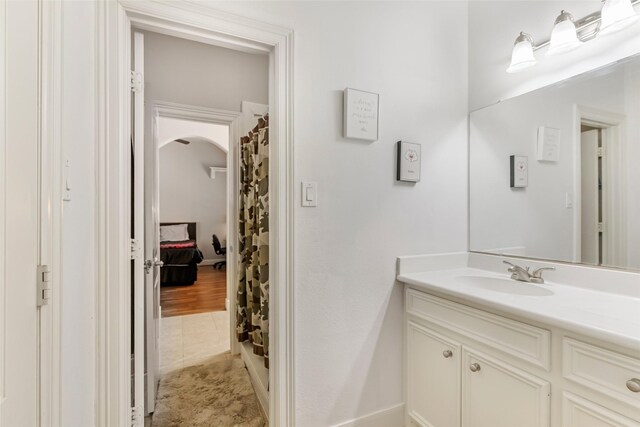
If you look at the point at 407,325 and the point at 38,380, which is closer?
the point at 38,380

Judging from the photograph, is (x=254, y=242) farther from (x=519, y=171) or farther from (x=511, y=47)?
(x=511, y=47)

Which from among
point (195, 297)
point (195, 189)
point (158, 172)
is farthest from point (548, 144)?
point (195, 189)

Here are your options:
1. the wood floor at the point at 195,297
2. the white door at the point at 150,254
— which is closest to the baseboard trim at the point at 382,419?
the white door at the point at 150,254

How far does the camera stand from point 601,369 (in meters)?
0.97

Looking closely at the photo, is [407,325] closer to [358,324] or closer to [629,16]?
[358,324]

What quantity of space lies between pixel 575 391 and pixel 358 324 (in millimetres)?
910

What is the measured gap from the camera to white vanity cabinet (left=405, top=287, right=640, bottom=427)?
37.9 inches

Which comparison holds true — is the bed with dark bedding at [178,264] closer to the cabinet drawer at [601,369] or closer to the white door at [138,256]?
the white door at [138,256]

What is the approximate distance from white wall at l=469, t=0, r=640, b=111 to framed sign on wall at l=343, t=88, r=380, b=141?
0.84 m

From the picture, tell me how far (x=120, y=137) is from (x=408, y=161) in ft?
4.75

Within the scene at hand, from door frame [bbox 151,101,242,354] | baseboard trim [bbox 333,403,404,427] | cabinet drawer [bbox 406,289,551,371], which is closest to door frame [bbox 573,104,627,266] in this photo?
cabinet drawer [bbox 406,289,551,371]

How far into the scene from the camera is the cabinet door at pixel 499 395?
44.4 inches

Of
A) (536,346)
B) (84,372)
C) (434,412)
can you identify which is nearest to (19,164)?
(84,372)

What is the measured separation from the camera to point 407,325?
1.73 m
